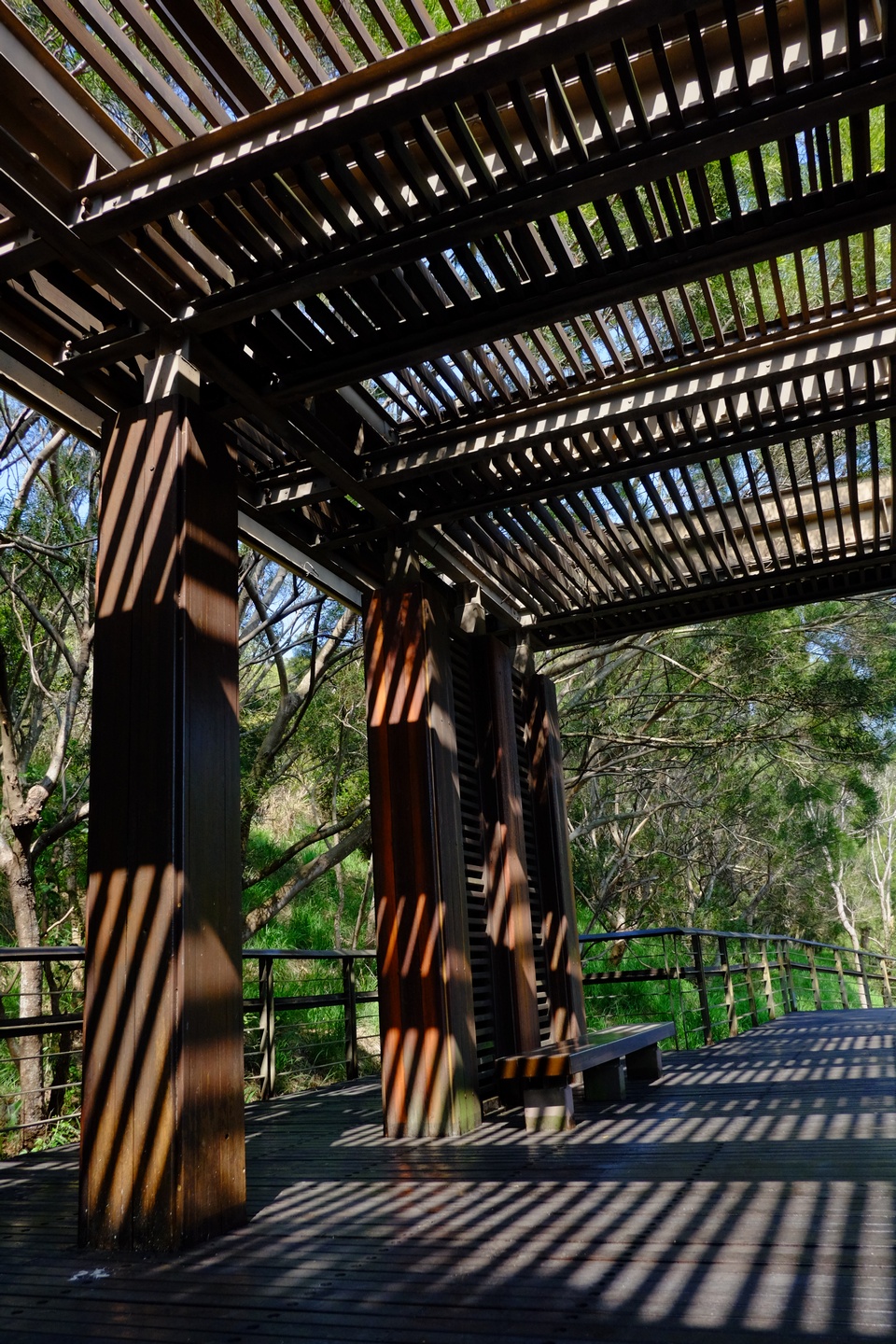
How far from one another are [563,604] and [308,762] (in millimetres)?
A: 6381

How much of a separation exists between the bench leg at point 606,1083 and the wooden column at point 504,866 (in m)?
0.43

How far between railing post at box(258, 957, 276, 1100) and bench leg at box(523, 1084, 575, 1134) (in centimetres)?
224

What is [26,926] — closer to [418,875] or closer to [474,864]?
[474,864]

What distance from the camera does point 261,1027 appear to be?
246 inches

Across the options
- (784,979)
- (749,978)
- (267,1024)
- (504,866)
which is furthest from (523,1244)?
(784,979)

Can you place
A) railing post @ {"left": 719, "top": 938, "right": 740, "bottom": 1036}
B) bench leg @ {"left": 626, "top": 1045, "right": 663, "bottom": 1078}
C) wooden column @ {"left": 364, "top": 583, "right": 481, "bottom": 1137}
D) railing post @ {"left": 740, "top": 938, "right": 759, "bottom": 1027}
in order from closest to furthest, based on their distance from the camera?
wooden column @ {"left": 364, "top": 583, "right": 481, "bottom": 1137} → bench leg @ {"left": 626, "top": 1045, "right": 663, "bottom": 1078} → railing post @ {"left": 719, "top": 938, "right": 740, "bottom": 1036} → railing post @ {"left": 740, "top": 938, "right": 759, "bottom": 1027}

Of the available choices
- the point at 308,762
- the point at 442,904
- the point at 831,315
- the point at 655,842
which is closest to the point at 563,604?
the point at 442,904

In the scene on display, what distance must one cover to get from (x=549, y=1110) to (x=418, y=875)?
116 cm

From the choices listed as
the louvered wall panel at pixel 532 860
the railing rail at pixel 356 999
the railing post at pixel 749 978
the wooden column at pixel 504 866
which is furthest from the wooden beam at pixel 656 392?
the railing post at pixel 749 978

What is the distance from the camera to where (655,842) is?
17.4 metres

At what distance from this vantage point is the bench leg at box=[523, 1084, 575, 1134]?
4.27 m

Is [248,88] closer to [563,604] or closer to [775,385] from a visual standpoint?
[775,385]

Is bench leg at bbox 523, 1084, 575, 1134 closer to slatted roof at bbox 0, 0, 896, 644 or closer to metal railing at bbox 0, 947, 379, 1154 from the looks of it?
metal railing at bbox 0, 947, 379, 1154

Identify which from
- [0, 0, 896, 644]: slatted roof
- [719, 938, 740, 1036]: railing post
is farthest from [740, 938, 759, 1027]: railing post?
[0, 0, 896, 644]: slatted roof
